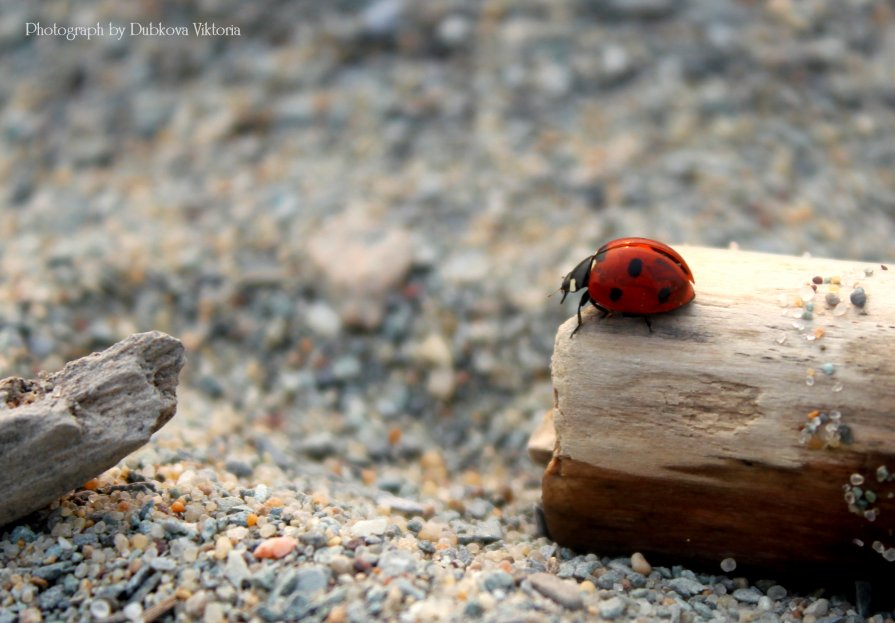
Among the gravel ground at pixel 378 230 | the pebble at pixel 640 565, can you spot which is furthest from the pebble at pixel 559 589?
the pebble at pixel 640 565

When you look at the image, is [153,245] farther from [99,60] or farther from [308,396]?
[99,60]

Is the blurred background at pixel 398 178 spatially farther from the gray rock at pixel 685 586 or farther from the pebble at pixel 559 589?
the pebble at pixel 559 589

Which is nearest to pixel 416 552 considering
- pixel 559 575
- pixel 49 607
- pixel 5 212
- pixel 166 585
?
pixel 559 575

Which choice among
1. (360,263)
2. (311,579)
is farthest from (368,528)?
(360,263)

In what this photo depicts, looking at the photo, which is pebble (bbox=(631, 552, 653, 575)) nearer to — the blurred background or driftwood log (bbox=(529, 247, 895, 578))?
driftwood log (bbox=(529, 247, 895, 578))

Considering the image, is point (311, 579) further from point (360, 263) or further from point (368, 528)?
point (360, 263)

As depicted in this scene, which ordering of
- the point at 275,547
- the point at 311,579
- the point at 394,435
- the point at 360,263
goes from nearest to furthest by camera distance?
the point at 311,579 < the point at 275,547 < the point at 394,435 < the point at 360,263
